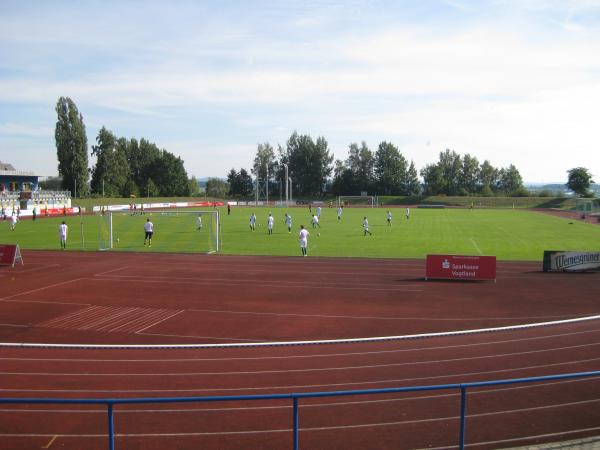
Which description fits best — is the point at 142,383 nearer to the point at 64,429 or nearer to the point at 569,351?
the point at 64,429

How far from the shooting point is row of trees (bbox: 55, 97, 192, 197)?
87.0 metres

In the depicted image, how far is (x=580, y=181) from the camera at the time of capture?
11175cm

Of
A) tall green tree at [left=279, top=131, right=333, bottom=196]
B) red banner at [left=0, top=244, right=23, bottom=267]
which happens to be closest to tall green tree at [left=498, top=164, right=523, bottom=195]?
tall green tree at [left=279, top=131, right=333, bottom=196]

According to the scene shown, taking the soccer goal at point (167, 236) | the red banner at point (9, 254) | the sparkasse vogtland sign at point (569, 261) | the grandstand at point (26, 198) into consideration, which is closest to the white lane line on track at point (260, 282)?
the red banner at point (9, 254)

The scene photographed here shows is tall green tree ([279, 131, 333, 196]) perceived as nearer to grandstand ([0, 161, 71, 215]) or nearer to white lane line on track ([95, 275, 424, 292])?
grandstand ([0, 161, 71, 215])

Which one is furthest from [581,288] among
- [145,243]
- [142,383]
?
[145,243]

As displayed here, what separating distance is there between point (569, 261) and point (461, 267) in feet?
Result: 19.7

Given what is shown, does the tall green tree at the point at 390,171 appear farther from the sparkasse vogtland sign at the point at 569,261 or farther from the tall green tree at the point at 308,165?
the sparkasse vogtland sign at the point at 569,261

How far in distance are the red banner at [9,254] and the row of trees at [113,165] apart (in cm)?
6370

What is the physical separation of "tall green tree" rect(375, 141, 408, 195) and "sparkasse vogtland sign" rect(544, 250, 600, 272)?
104834 mm

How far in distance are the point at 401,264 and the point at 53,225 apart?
127 feet

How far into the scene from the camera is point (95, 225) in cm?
5159

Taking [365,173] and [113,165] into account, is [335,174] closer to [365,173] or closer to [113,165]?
[365,173]

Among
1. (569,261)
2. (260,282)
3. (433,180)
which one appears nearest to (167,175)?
(433,180)
